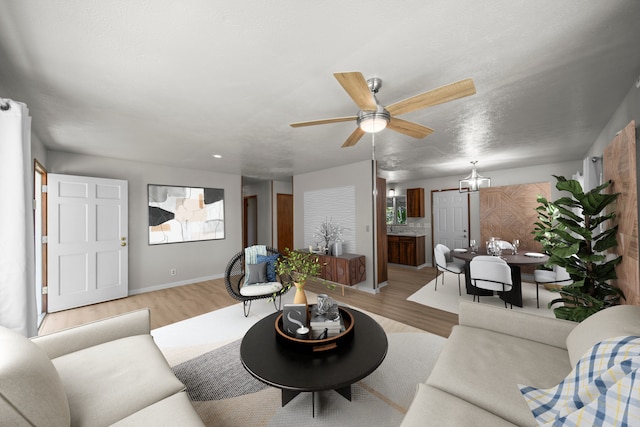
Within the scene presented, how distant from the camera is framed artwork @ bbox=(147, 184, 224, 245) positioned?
14.9 ft

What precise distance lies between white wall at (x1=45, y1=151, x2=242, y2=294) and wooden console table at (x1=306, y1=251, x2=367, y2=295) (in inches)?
99.3

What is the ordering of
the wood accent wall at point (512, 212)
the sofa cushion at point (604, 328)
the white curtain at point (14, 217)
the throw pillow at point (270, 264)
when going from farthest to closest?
1. the wood accent wall at point (512, 212)
2. the throw pillow at point (270, 264)
3. the white curtain at point (14, 217)
4. the sofa cushion at point (604, 328)

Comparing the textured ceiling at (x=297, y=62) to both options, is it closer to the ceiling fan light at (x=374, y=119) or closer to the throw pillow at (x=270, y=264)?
the ceiling fan light at (x=374, y=119)

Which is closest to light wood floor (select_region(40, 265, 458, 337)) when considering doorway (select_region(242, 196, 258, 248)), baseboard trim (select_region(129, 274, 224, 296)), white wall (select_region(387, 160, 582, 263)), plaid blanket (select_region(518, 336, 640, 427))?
baseboard trim (select_region(129, 274, 224, 296))

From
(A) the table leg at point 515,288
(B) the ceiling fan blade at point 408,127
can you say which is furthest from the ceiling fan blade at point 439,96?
(A) the table leg at point 515,288

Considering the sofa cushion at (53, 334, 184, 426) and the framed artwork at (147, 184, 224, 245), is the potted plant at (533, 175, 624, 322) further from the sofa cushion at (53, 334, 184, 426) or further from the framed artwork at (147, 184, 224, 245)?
the framed artwork at (147, 184, 224, 245)

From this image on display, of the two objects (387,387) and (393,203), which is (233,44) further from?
(393,203)

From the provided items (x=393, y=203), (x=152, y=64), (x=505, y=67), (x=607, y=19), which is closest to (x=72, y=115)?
(x=152, y=64)

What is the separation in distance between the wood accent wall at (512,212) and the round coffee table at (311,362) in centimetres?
477

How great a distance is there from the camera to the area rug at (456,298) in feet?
11.2

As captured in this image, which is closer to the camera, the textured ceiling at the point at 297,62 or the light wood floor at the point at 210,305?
the textured ceiling at the point at 297,62

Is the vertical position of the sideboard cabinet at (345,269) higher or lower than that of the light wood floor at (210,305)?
higher

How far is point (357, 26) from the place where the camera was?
1.28m

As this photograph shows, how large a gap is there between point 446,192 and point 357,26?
5.92 meters
